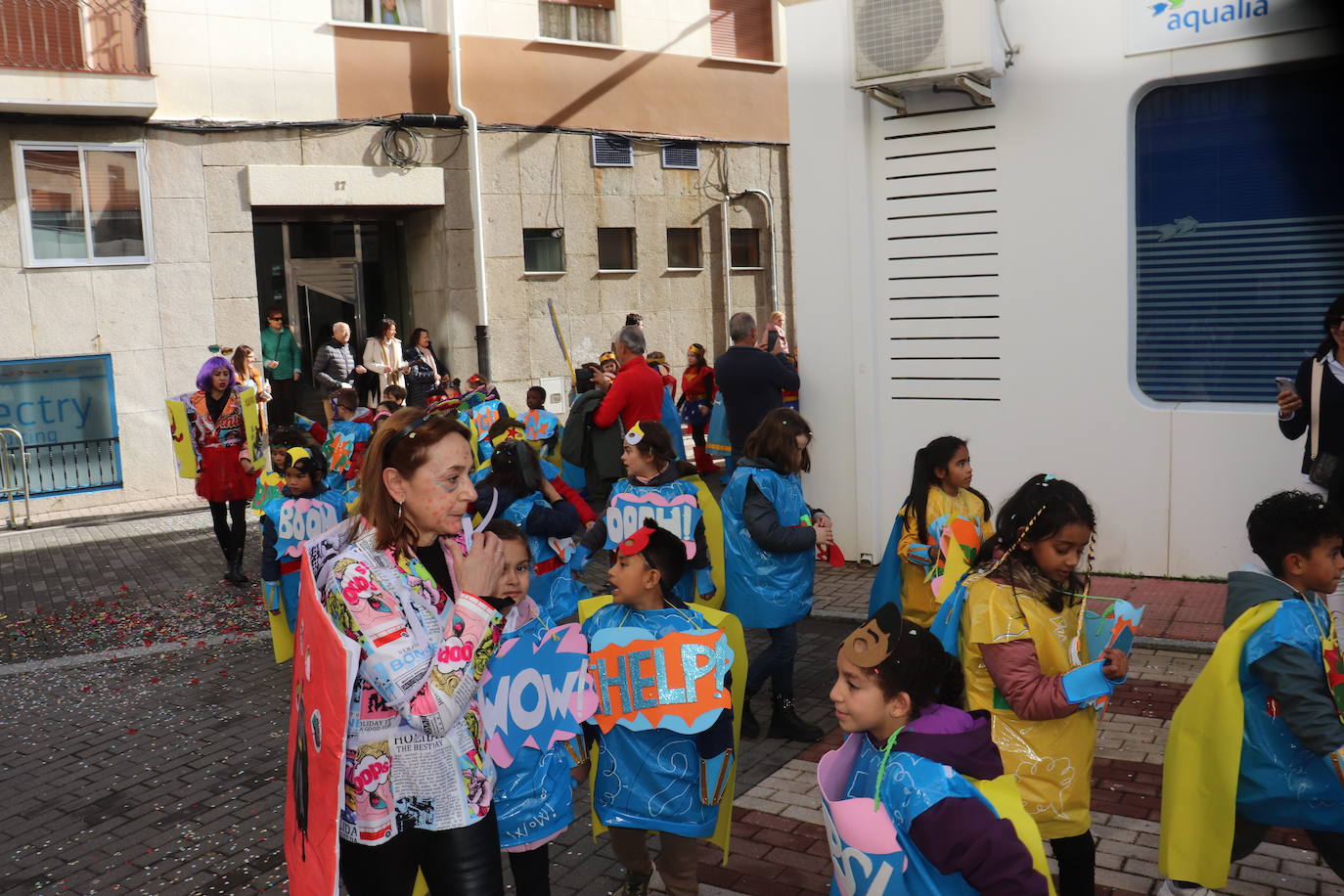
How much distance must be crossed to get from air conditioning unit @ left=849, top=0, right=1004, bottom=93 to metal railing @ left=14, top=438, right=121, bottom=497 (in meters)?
11.4

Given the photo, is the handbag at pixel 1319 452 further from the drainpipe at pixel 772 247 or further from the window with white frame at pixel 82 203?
the drainpipe at pixel 772 247

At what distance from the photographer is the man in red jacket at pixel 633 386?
10.1m

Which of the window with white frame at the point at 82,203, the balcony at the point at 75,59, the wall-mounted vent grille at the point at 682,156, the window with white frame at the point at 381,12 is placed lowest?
the window with white frame at the point at 82,203

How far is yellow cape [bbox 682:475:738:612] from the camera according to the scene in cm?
621

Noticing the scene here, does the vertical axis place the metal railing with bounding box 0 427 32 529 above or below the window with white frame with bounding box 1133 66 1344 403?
below

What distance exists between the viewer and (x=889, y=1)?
8.59 metres

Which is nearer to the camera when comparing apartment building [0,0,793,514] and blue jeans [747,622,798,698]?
blue jeans [747,622,798,698]

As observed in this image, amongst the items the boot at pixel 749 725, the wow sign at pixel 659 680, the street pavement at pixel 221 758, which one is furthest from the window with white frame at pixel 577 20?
the wow sign at pixel 659 680

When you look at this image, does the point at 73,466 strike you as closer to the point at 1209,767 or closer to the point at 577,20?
the point at 577,20

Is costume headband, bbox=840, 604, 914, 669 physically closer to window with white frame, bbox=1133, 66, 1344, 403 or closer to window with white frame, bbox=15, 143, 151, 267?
window with white frame, bbox=1133, 66, 1344, 403

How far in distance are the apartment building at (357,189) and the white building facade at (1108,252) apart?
9.45m

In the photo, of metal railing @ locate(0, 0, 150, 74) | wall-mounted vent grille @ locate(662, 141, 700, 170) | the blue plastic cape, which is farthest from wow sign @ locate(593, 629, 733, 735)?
wall-mounted vent grille @ locate(662, 141, 700, 170)

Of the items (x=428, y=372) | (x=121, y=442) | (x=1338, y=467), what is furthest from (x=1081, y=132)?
(x=121, y=442)

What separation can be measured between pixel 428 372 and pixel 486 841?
1475cm
